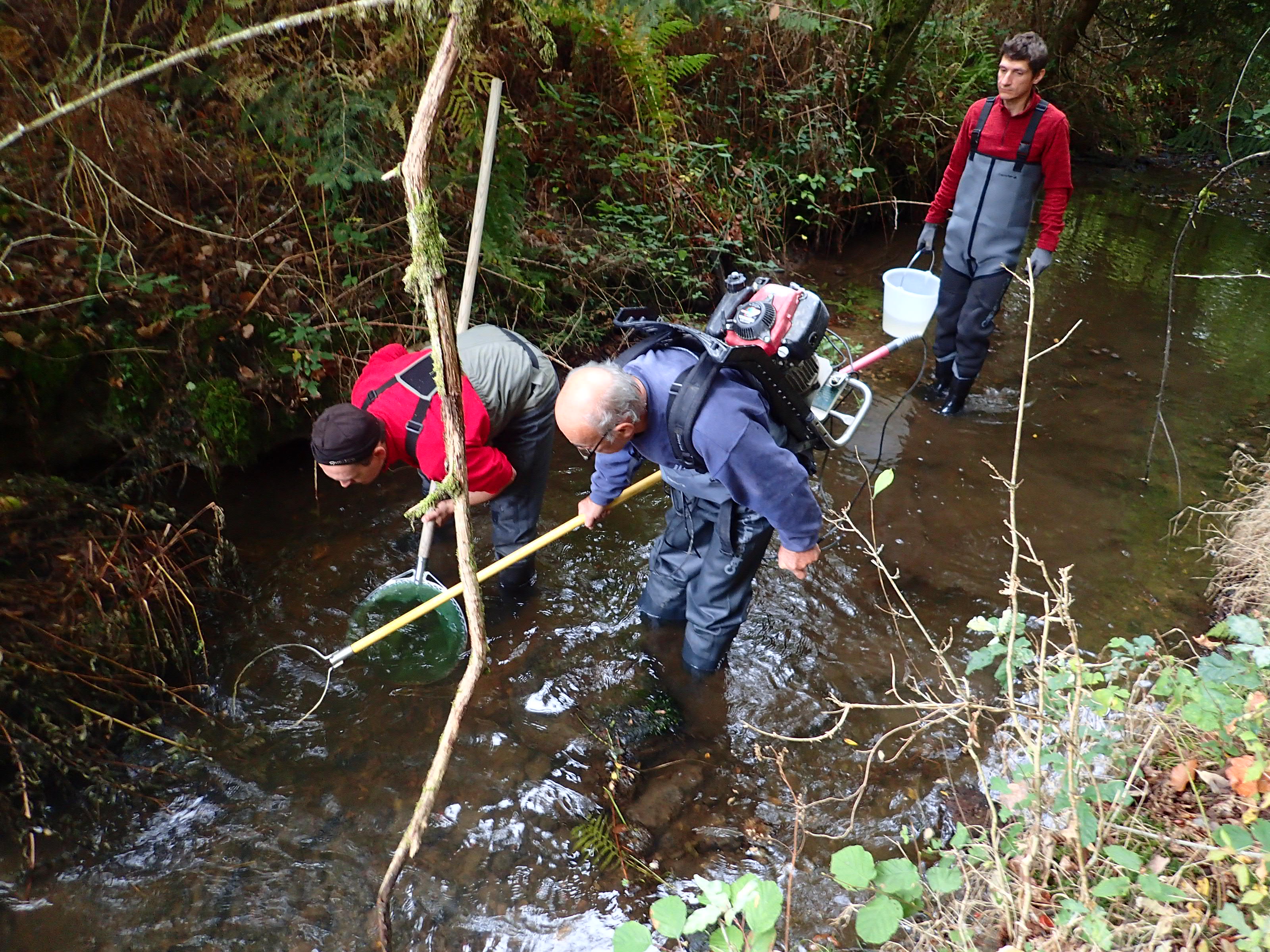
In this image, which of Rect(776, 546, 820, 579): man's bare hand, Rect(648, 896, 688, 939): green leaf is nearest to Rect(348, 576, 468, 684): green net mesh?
Rect(776, 546, 820, 579): man's bare hand

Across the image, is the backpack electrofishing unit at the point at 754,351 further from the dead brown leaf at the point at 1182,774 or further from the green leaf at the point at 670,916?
the dead brown leaf at the point at 1182,774

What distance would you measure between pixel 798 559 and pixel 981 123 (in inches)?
137

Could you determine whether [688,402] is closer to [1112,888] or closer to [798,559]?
[798,559]

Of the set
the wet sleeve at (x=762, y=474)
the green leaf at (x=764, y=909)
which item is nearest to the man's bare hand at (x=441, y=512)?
the wet sleeve at (x=762, y=474)

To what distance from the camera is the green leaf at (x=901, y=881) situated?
212 cm

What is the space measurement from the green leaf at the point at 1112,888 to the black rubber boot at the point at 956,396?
3818mm

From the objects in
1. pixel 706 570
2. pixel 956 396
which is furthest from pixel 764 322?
pixel 956 396

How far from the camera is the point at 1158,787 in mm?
2547

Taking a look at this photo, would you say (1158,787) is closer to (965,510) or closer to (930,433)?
(965,510)

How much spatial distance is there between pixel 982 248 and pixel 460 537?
4.53m

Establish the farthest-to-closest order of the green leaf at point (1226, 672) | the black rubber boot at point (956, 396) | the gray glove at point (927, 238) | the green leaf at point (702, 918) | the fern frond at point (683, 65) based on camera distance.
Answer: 1. the fern frond at point (683, 65)
2. the black rubber boot at point (956, 396)
3. the gray glove at point (927, 238)
4. the green leaf at point (1226, 672)
5. the green leaf at point (702, 918)

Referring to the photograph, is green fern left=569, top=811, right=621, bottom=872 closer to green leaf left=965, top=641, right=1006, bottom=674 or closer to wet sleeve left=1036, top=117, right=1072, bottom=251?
green leaf left=965, top=641, right=1006, bottom=674

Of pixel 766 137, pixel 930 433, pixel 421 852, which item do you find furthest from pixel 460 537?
pixel 766 137

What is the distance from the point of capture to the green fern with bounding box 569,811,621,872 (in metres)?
2.84
